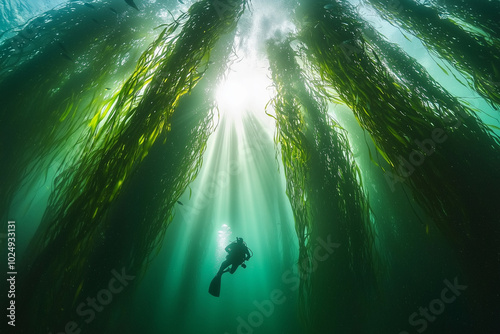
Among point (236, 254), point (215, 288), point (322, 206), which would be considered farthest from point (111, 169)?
point (236, 254)

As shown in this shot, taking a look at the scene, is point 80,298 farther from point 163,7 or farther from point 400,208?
point 163,7

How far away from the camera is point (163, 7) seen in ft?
8.02

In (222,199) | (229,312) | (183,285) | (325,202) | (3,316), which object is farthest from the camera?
(229,312)

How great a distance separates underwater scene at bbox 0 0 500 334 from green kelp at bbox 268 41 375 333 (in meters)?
0.01

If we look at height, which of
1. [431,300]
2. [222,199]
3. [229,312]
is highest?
[431,300]

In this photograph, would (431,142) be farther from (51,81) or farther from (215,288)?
(215,288)

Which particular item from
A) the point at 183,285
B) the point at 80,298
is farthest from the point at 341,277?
the point at 183,285

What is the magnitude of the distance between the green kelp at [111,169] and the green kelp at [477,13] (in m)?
2.05

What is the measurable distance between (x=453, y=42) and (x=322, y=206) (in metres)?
1.86

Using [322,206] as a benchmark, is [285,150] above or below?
above

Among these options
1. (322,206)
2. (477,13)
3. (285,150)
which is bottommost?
(322,206)

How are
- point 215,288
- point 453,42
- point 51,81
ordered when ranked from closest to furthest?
point 51,81
point 453,42
point 215,288

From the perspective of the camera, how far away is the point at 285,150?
197 cm

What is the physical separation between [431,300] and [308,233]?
1255 millimetres
